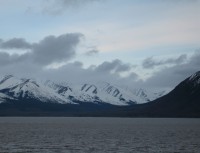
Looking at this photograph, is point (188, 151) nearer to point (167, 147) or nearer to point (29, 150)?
point (167, 147)

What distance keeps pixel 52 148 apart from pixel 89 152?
390 inches

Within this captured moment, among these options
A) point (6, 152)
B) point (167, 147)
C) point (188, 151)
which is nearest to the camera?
point (6, 152)

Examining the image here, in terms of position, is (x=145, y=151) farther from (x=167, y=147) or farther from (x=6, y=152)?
(x=6, y=152)

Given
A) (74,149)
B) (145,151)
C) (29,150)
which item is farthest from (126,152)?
(29,150)

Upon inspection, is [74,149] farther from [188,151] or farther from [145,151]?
[188,151]

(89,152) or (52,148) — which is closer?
(89,152)

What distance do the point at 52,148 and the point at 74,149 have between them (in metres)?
4.44

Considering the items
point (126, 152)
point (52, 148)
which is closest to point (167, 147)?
point (126, 152)

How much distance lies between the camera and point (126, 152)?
259ft

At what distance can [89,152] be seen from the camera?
258ft

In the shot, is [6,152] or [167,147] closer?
[6,152]

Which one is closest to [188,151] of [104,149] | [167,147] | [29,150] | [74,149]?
[167,147]

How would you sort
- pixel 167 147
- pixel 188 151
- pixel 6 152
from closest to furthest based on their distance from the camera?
pixel 6 152, pixel 188 151, pixel 167 147

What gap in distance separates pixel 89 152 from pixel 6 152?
13.7 metres
